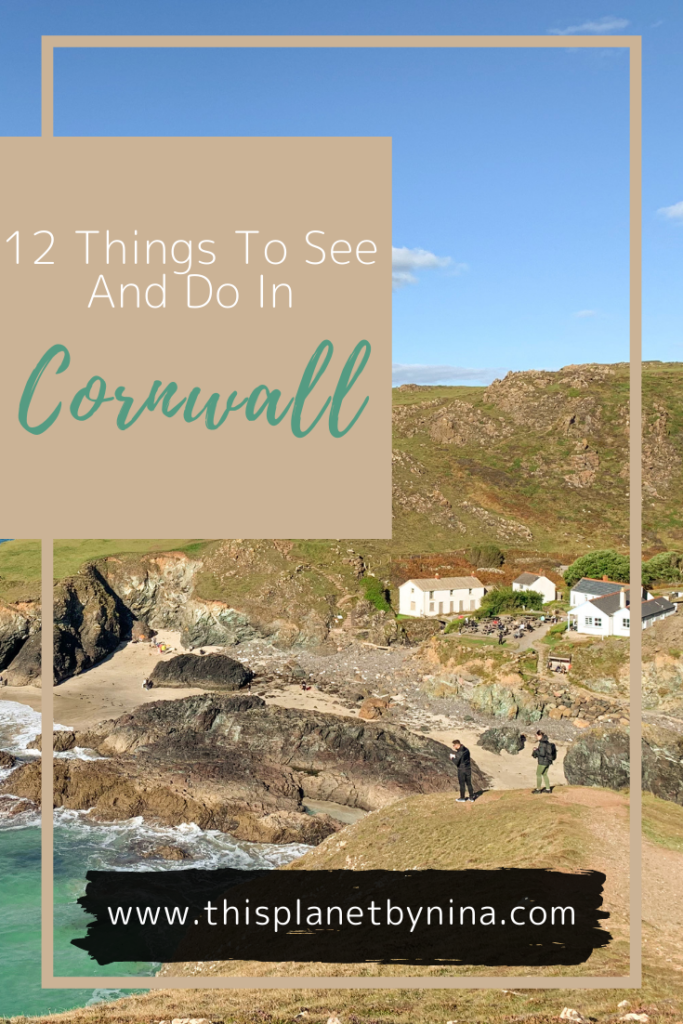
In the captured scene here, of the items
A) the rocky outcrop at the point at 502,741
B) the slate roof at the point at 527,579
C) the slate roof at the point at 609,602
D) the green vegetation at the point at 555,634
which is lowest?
the rocky outcrop at the point at 502,741

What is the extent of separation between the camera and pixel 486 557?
6031 cm

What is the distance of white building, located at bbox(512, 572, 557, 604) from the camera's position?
51.4 m

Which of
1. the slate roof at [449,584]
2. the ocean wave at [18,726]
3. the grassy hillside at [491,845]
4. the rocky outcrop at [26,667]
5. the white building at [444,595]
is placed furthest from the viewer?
the slate roof at [449,584]

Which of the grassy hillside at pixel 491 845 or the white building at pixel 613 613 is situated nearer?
the grassy hillside at pixel 491 845

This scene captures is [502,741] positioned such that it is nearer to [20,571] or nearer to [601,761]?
[601,761]

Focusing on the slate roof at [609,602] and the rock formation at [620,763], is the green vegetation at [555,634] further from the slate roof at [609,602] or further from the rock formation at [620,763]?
the rock formation at [620,763]

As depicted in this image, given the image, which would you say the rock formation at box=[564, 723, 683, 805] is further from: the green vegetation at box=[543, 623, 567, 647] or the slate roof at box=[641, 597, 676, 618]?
the slate roof at box=[641, 597, 676, 618]

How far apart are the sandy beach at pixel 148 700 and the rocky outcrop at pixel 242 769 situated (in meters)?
1.90

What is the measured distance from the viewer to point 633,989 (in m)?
10.8

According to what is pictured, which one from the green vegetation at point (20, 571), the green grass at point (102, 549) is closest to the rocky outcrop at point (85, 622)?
the green vegetation at point (20, 571)

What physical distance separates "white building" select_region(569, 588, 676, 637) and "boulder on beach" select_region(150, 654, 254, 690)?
68.3 ft

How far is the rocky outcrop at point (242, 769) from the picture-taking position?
2781 cm

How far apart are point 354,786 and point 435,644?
16.4 m

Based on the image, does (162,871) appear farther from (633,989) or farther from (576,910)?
(633,989)
